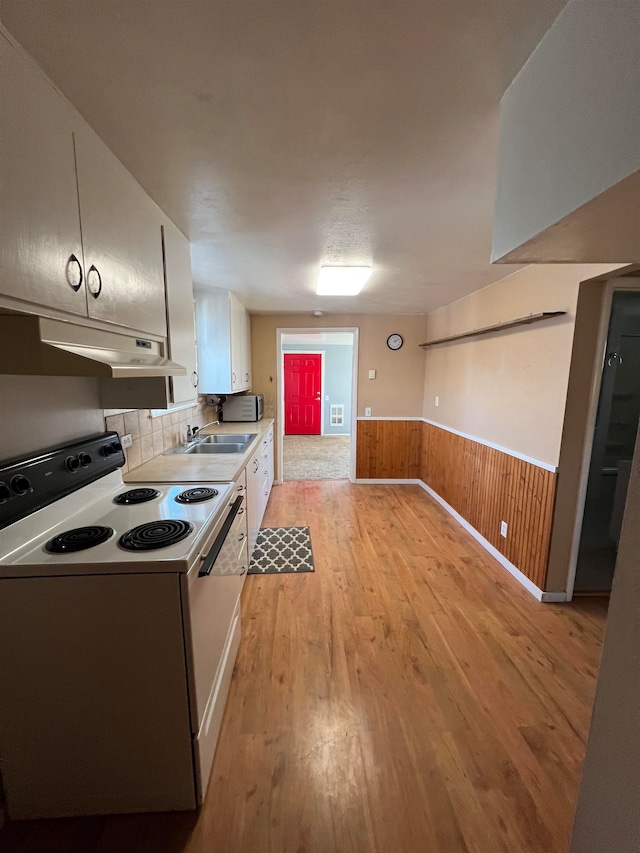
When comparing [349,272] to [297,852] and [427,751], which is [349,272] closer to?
[427,751]

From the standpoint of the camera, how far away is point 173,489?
178cm

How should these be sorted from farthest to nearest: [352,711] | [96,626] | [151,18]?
[352,711] < [96,626] < [151,18]

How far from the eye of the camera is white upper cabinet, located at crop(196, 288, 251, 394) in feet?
10.5

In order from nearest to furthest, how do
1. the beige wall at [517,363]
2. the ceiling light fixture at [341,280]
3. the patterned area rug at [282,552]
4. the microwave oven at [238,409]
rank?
the beige wall at [517,363]
the ceiling light fixture at [341,280]
the patterned area rug at [282,552]
the microwave oven at [238,409]

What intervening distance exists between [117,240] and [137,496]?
3.59 feet

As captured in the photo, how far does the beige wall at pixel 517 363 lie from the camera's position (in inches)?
86.4

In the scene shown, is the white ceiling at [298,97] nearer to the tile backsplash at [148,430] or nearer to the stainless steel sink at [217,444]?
the tile backsplash at [148,430]

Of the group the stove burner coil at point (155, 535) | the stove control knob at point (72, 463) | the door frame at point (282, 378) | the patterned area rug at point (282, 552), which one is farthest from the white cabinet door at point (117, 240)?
the door frame at point (282, 378)

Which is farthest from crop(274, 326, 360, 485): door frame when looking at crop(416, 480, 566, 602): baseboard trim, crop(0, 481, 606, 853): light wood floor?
crop(0, 481, 606, 853): light wood floor

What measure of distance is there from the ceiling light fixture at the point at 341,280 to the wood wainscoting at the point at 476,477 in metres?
1.79

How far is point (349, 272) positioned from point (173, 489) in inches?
74.9

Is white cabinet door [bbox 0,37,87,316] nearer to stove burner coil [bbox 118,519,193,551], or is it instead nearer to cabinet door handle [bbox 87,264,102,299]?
cabinet door handle [bbox 87,264,102,299]

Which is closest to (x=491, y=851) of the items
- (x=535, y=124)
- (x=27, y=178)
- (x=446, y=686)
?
(x=446, y=686)

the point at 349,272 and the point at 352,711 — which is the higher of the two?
the point at 349,272
